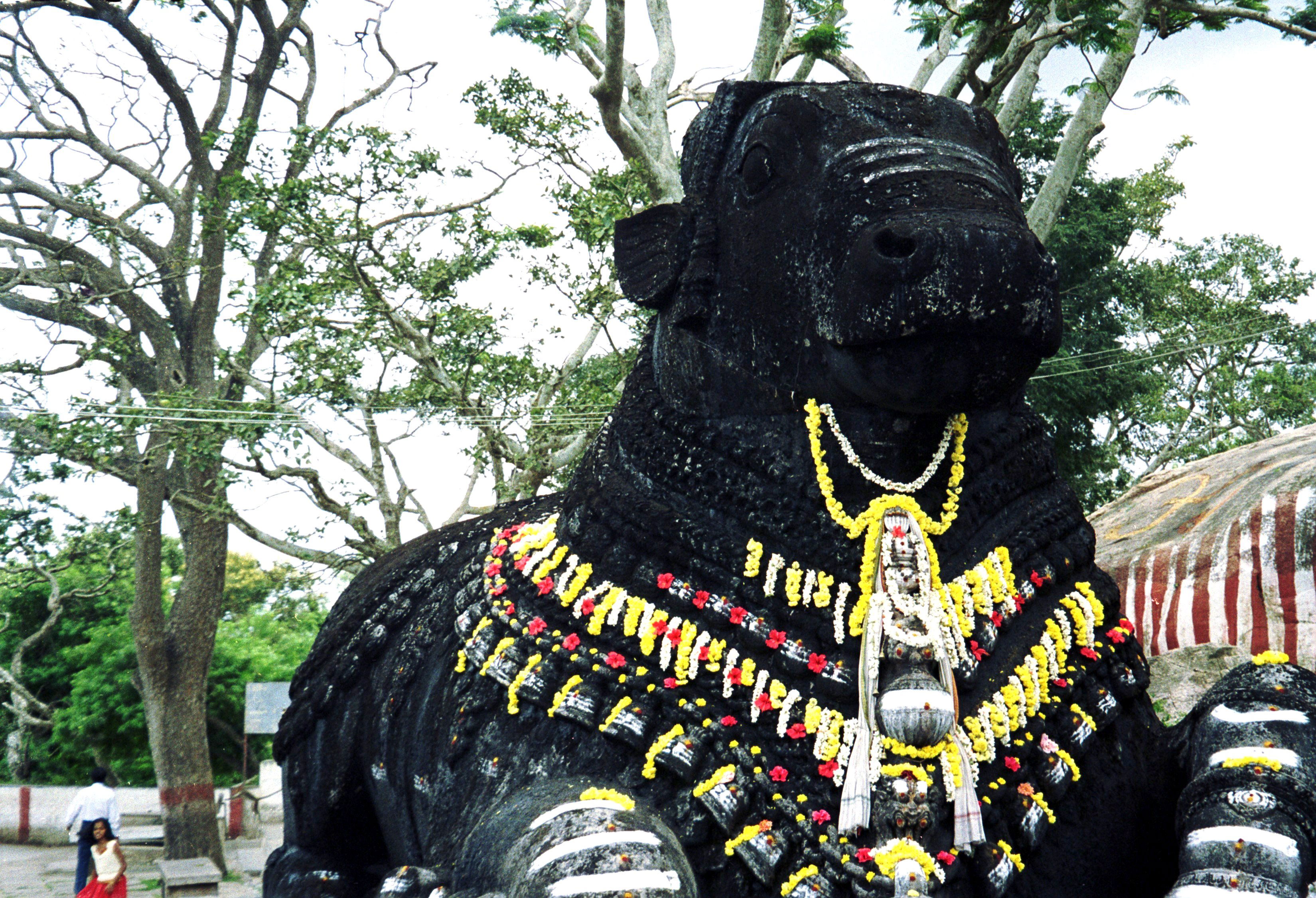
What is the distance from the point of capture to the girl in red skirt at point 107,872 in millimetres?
10195

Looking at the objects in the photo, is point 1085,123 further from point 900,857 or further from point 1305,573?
point 900,857

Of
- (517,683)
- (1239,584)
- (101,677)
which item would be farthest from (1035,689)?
(101,677)

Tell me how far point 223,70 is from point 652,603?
16.6 meters

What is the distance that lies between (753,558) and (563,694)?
1.47ft

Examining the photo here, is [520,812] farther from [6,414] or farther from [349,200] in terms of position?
[6,414]

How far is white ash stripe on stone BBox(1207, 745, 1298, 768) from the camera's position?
2.26 metres

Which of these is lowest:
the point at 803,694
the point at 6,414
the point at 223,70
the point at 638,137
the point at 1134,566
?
the point at 803,694

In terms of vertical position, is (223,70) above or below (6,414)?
above

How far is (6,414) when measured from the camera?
1391 centimetres

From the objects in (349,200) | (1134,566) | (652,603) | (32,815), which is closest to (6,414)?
(349,200)

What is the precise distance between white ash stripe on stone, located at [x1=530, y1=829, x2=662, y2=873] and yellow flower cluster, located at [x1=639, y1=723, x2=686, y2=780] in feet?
0.88

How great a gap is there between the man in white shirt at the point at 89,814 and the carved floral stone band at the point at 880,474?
410 inches

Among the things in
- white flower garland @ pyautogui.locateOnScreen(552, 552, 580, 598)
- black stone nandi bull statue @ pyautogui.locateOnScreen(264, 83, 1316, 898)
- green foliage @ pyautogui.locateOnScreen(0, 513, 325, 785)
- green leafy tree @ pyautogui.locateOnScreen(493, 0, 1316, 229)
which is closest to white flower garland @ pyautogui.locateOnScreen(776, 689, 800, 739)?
black stone nandi bull statue @ pyautogui.locateOnScreen(264, 83, 1316, 898)

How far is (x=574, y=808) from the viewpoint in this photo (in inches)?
82.8
